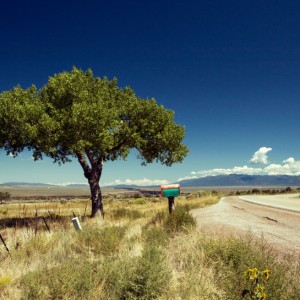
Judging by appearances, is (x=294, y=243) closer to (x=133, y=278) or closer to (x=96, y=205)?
(x=133, y=278)

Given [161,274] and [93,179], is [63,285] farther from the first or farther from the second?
[93,179]

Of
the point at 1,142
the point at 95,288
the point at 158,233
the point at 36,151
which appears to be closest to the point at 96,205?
the point at 36,151

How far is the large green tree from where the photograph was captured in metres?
17.4

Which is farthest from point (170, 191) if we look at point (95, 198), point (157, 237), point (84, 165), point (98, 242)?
point (84, 165)

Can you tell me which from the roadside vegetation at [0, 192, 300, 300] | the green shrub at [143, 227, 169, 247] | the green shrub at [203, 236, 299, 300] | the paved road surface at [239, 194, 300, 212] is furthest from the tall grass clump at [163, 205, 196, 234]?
the paved road surface at [239, 194, 300, 212]

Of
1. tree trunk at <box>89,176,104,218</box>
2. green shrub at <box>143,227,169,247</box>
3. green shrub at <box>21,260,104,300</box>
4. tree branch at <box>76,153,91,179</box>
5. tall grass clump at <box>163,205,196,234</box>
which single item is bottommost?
green shrub at <box>21,260,104,300</box>

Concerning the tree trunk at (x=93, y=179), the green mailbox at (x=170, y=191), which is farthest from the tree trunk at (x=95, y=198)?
the green mailbox at (x=170, y=191)

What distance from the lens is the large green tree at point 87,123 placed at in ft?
57.2

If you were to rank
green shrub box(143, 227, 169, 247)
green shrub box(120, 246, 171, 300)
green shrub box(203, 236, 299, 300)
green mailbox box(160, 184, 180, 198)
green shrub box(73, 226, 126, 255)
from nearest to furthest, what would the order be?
green shrub box(203, 236, 299, 300)
green shrub box(120, 246, 171, 300)
green shrub box(143, 227, 169, 247)
green shrub box(73, 226, 126, 255)
green mailbox box(160, 184, 180, 198)

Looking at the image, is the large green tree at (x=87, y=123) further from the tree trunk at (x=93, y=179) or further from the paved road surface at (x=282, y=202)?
the paved road surface at (x=282, y=202)

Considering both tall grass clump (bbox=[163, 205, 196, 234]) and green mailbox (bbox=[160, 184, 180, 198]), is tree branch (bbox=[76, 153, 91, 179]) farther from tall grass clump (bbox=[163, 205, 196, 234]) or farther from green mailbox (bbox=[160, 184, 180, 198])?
tall grass clump (bbox=[163, 205, 196, 234])

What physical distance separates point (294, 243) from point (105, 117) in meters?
12.6

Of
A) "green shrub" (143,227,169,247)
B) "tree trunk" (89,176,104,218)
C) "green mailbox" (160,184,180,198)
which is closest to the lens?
"green shrub" (143,227,169,247)

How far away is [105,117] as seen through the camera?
1875cm
